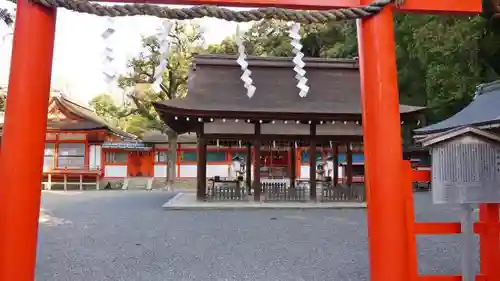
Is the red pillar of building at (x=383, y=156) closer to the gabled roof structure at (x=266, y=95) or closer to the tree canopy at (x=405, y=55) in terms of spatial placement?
the tree canopy at (x=405, y=55)

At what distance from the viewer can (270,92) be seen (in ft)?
45.0

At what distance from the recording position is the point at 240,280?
4.47 meters

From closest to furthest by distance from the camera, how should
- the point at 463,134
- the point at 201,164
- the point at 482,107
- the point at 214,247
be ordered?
1. the point at 463,134
2. the point at 214,247
3. the point at 482,107
4. the point at 201,164

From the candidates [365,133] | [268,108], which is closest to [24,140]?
[365,133]

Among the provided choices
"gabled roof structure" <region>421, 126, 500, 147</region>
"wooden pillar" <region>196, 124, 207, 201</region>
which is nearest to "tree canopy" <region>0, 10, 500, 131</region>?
"wooden pillar" <region>196, 124, 207, 201</region>

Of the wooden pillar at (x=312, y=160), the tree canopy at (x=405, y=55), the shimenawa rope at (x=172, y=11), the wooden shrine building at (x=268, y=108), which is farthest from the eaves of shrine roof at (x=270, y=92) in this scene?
the shimenawa rope at (x=172, y=11)

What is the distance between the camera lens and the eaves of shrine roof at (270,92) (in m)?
12.0

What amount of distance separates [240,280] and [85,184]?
59.5ft

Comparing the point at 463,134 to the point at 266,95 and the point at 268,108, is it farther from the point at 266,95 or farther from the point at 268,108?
the point at 266,95

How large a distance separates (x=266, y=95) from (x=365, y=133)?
11.1 metres

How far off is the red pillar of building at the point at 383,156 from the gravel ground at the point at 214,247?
2.39m

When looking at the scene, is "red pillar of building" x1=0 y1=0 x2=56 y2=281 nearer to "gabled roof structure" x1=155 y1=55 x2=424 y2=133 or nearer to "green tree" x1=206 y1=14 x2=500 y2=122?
"gabled roof structure" x1=155 y1=55 x2=424 y2=133

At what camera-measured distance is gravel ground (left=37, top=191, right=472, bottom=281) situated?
481 cm

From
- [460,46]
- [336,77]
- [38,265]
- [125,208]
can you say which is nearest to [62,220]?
[125,208]
